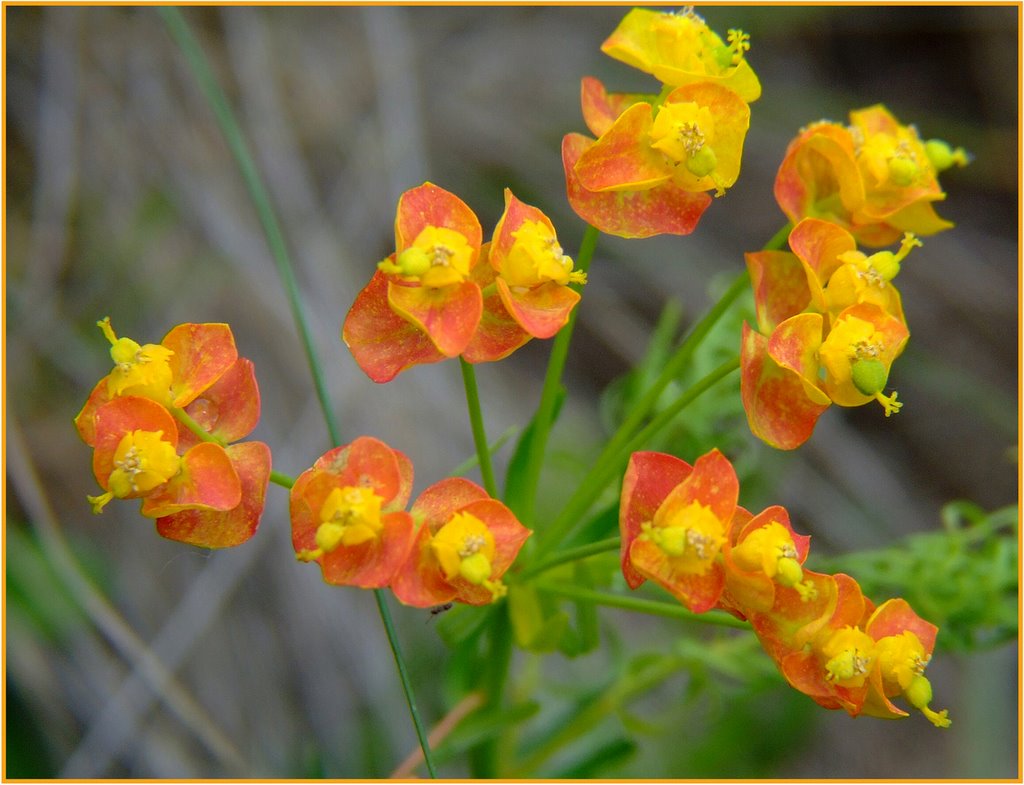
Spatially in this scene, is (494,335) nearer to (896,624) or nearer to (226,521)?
(226,521)

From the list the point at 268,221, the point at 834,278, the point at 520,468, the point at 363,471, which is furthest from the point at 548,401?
the point at 268,221

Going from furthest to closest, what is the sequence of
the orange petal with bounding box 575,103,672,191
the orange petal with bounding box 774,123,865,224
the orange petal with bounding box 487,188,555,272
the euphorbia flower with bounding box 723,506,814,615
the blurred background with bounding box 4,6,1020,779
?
the blurred background with bounding box 4,6,1020,779 → the orange petal with bounding box 774,123,865,224 → the orange petal with bounding box 575,103,672,191 → the orange petal with bounding box 487,188,555,272 → the euphorbia flower with bounding box 723,506,814,615

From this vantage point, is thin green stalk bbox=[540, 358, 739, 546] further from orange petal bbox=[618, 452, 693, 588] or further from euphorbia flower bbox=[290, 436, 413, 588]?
euphorbia flower bbox=[290, 436, 413, 588]

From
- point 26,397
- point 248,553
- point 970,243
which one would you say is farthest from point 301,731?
point 970,243

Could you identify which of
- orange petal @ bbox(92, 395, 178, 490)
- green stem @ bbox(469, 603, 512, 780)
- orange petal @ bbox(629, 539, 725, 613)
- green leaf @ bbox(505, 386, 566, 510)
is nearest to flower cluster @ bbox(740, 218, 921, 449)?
orange petal @ bbox(629, 539, 725, 613)

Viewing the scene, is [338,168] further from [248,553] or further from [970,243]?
[970,243]

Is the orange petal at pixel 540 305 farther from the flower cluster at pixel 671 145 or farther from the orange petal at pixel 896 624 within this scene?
the orange petal at pixel 896 624
